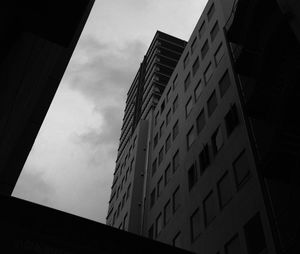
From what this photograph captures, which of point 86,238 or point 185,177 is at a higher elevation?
point 185,177

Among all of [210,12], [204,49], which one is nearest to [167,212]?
[204,49]

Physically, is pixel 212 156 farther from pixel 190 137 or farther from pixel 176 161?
pixel 176 161

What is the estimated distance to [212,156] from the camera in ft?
86.9

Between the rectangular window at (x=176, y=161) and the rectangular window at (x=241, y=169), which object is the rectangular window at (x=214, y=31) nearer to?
the rectangular window at (x=176, y=161)

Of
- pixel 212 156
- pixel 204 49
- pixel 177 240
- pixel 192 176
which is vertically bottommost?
pixel 177 240

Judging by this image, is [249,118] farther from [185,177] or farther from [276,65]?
[185,177]

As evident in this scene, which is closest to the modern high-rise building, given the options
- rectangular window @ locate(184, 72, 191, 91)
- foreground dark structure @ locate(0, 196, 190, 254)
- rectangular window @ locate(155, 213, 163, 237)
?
rectangular window @ locate(184, 72, 191, 91)

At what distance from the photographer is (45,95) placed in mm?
12156

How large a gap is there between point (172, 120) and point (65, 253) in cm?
2860

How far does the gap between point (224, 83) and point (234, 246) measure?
12592 millimetres

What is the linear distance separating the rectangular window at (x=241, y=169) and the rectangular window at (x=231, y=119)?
2.63 metres

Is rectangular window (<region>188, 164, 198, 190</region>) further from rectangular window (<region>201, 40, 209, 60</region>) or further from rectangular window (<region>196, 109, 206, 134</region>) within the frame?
rectangular window (<region>201, 40, 209, 60</region>)

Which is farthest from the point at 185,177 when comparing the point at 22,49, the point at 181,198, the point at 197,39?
the point at 22,49

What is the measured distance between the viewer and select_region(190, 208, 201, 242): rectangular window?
2508cm
